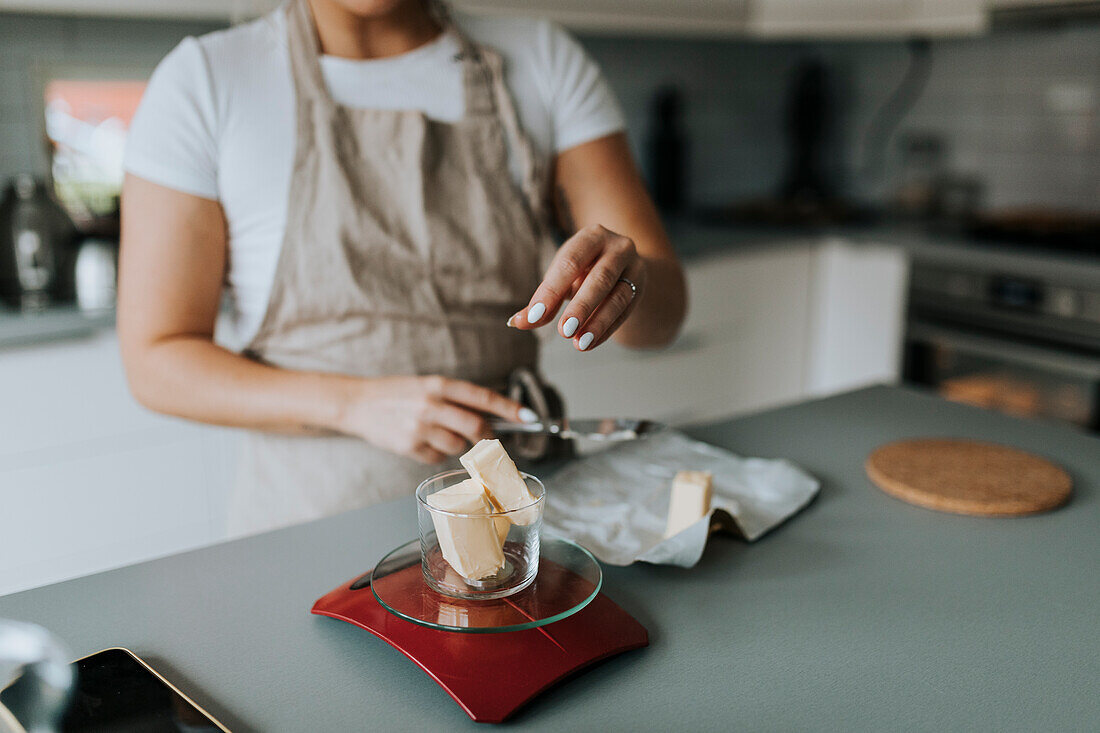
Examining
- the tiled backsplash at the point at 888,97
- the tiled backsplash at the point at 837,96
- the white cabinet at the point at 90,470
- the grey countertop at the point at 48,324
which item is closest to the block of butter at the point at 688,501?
the white cabinet at the point at 90,470

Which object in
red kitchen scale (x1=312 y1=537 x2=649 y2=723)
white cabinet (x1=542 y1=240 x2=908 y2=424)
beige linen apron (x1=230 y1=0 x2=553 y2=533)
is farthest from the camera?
white cabinet (x1=542 y1=240 x2=908 y2=424)

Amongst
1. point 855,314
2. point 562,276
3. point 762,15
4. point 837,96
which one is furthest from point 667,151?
point 562,276

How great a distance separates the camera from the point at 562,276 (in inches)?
30.0

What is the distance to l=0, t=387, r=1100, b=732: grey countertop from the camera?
602 millimetres

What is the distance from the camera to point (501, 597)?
2.15ft

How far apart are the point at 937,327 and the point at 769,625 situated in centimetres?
191

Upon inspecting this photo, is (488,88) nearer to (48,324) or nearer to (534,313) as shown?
(534,313)

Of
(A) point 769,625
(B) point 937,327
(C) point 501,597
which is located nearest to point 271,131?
(C) point 501,597

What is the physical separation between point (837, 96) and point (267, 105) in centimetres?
245

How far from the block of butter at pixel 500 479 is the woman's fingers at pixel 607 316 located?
0.50ft

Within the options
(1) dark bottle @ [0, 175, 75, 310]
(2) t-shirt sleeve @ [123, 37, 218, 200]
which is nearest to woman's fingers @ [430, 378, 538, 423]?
(2) t-shirt sleeve @ [123, 37, 218, 200]

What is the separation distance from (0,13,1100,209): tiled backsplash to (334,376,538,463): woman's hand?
1.49 metres

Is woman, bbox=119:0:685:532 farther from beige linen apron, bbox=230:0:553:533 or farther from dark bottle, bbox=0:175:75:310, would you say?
dark bottle, bbox=0:175:75:310

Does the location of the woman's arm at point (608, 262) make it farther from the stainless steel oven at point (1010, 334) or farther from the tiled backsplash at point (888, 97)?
the tiled backsplash at point (888, 97)
